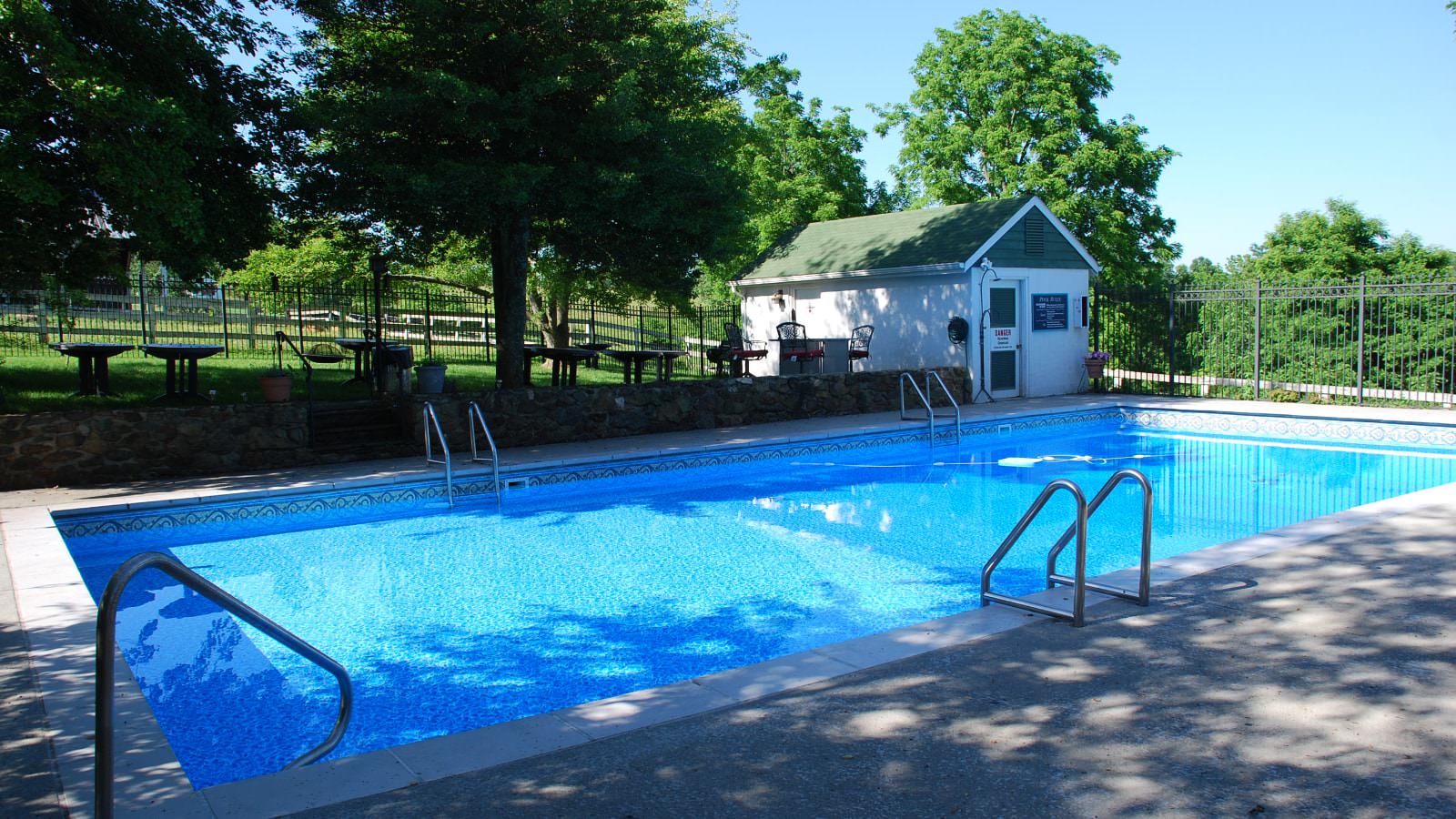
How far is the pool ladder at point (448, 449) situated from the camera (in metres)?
9.34

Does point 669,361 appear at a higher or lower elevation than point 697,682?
higher

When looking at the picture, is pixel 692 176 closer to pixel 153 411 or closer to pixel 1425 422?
pixel 153 411

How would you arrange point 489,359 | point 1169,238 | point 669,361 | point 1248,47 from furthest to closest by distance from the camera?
1. point 1169,238
2. point 1248,47
3. point 489,359
4. point 669,361

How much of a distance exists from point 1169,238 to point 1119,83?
4.75 meters

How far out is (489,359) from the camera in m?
18.5

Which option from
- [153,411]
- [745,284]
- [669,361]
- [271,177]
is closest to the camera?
[153,411]

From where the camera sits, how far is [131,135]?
7945 millimetres

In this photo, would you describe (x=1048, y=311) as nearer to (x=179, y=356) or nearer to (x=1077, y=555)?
(x=1077, y=555)

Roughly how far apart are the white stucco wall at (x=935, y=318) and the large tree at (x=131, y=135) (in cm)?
1035

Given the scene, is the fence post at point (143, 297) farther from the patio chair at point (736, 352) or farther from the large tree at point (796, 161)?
the large tree at point (796, 161)

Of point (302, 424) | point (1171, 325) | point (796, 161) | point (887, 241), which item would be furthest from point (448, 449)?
point (796, 161)

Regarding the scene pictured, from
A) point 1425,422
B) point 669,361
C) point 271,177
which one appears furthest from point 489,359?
point 1425,422

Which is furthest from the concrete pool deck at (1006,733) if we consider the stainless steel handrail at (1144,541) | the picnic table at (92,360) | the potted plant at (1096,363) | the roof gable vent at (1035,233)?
the potted plant at (1096,363)

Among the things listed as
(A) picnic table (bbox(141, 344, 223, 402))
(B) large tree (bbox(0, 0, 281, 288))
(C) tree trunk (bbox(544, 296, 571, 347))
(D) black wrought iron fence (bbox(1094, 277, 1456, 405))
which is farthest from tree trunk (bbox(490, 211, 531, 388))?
(D) black wrought iron fence (bbox(1094, 277, 1456, 405))
